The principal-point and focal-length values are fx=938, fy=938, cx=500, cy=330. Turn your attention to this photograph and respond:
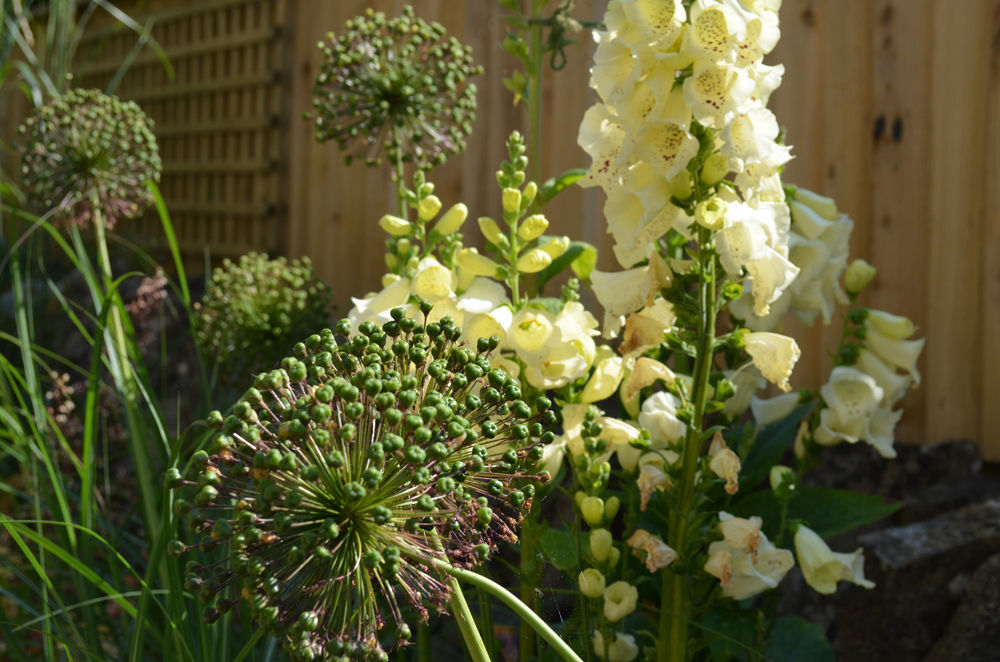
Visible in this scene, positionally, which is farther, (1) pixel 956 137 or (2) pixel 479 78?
(2) pixel 479 78

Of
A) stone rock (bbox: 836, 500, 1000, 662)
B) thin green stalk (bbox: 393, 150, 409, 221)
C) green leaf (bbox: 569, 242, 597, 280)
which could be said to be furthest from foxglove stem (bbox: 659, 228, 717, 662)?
stone rock (bbox: 836, 500, 1000, 662)

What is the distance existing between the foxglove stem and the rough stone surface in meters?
0.68

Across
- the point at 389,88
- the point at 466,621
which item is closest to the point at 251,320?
the point at 389,88

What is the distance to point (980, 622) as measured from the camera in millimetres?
1458

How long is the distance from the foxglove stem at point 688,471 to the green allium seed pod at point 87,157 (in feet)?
3.72

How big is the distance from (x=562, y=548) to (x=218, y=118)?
457 cm

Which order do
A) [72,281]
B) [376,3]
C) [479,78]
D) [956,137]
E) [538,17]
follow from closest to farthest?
[538,17], [956,137], [479,78], [376,3], [72,281]

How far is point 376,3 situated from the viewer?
373 cm

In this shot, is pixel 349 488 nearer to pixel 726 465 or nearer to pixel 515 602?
pixel 515 602

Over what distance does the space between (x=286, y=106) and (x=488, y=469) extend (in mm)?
4029

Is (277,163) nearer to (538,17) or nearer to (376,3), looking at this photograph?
(376,3)

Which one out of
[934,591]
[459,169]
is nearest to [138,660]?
[934,591]

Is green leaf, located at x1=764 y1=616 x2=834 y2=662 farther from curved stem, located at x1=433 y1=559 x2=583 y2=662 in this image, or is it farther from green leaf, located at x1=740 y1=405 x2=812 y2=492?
curved stem, located at x1=433 y1=559 x2=583 y2=662

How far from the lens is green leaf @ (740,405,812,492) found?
128 centimetres
